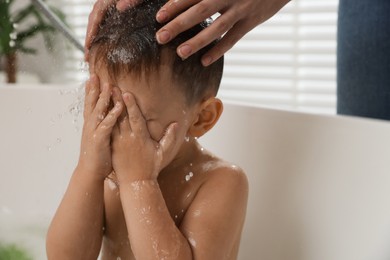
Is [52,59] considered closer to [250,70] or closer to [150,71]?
[250,70]

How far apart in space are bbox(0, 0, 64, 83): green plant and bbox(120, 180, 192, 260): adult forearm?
2411 millimetres

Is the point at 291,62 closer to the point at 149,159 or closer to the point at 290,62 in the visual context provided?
the point at 290,62

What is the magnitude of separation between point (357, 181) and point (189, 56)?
0.35 metres

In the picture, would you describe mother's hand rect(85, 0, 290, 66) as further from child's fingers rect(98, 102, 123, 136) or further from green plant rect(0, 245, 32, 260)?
green plant rect(0, 245, 32, 260)

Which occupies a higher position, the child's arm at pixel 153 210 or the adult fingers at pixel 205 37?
the adult fingers at pixel 205 37

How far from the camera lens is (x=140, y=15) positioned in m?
0.99

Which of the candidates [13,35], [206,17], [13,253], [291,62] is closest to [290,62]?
[291,62]

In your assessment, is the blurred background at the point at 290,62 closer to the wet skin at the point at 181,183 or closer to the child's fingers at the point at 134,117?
the wet skin at the point at 181,183

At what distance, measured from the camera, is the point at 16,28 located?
3.38 meters

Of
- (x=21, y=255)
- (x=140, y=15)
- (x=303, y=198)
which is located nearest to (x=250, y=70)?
(x=21, y=255)

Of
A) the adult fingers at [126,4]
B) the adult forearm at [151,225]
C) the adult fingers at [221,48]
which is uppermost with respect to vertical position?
the adult fingers at [126,4]

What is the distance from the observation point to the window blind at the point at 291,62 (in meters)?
2.78

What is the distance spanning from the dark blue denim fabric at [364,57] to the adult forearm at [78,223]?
67 cm

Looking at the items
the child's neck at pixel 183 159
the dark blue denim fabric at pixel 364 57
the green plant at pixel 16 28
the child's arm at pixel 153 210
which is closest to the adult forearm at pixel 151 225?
the child's arm at pixel 153 210
